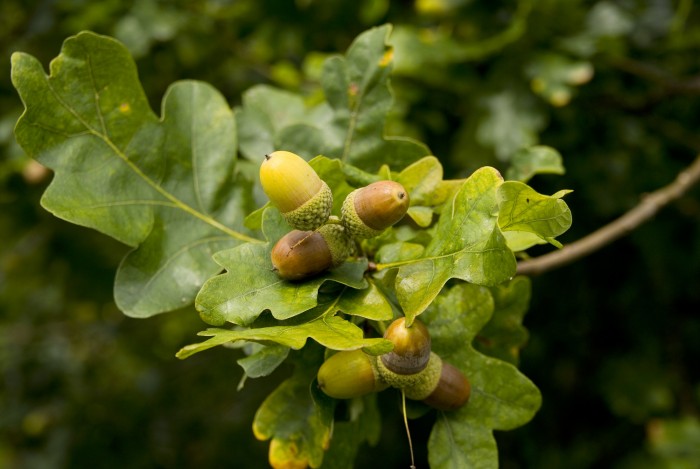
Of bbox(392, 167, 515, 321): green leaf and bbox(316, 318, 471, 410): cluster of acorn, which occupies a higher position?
bbox(392, 167, 515, 321): green leaf

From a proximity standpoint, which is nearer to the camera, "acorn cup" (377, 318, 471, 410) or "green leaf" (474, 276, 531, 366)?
"acorn cup" (377, 318, 471, 410)

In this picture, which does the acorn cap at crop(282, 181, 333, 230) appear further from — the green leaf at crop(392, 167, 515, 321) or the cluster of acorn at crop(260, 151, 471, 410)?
the green leaf at crop(392, 167, 515, 321)

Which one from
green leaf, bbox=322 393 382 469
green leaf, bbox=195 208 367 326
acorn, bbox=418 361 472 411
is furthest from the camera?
green leaf, bbox=322 393 382 469

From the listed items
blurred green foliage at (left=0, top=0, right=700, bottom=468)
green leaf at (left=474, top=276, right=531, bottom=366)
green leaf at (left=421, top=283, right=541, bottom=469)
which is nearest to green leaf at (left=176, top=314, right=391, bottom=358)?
green leaf at (left=421, top=283, right=541, bottom=469)

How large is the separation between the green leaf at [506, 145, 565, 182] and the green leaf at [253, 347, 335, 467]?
20.1 inches

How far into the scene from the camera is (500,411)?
1094mm

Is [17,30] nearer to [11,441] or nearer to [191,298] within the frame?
[191,298]

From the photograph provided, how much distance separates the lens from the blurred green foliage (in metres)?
1.99

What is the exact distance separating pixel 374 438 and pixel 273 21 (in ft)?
5.40

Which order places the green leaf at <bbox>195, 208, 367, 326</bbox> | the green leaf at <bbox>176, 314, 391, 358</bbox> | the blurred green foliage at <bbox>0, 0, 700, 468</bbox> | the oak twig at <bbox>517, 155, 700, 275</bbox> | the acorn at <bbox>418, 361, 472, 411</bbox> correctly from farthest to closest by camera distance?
the blurred green foliage at <bbox>0, 0, 700, 468</bbox>
the oak twig at <bbox>517, 155, 700, 275</bbox>
the acorn at <bbox>418, 361, 472, 411</bbox>
the green leaf at <bbox>195, 208, 367, 326</bbox>
the green leaf at <bbox>176, 314, 391, 358</bbox>

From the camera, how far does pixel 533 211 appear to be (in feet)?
2.86

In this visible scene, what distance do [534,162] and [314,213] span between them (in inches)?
19.7

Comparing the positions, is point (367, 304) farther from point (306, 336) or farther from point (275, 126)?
point (275, 126)

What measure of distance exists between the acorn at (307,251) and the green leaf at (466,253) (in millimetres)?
99
